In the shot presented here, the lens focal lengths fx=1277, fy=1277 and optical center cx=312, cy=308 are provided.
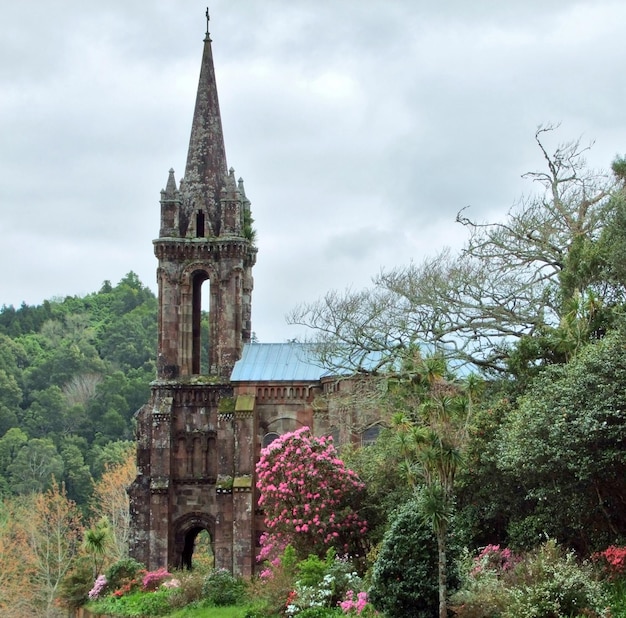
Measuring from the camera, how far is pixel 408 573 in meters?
26.1

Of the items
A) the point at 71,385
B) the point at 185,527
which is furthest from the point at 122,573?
the point at 71,385

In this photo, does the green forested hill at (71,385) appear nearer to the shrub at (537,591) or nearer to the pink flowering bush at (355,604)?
the pink flowering bush at (355,604)

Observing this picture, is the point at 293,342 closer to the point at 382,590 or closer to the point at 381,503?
the point at 381,503

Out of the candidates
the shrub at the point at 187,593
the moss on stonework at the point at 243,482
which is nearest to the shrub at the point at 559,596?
the shrub at the point at 187,593

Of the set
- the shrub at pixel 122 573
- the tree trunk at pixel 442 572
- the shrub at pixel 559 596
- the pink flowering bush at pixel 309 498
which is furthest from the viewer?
the shrub at pixel 122 573

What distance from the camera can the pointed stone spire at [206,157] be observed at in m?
50.1

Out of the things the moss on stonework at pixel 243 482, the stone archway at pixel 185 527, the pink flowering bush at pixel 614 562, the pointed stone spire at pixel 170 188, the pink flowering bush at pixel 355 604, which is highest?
the pointed stone spire at pixel 170 188

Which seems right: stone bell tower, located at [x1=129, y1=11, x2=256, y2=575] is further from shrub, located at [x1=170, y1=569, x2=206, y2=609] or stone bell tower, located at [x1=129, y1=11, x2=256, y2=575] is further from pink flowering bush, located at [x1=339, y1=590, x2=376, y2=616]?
pink flowering bush, located at [x1=339, y1=590, x2=376, y2=616]

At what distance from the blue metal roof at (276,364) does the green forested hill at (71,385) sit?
5063 centimetres

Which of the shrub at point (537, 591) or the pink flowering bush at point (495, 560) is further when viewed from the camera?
the pink flowering bush at point (495, 560)

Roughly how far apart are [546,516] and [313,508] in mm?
10181

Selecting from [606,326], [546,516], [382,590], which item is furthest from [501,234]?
[382,590]

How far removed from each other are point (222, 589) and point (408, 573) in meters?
13.7

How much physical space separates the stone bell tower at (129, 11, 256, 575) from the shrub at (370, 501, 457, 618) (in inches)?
722
